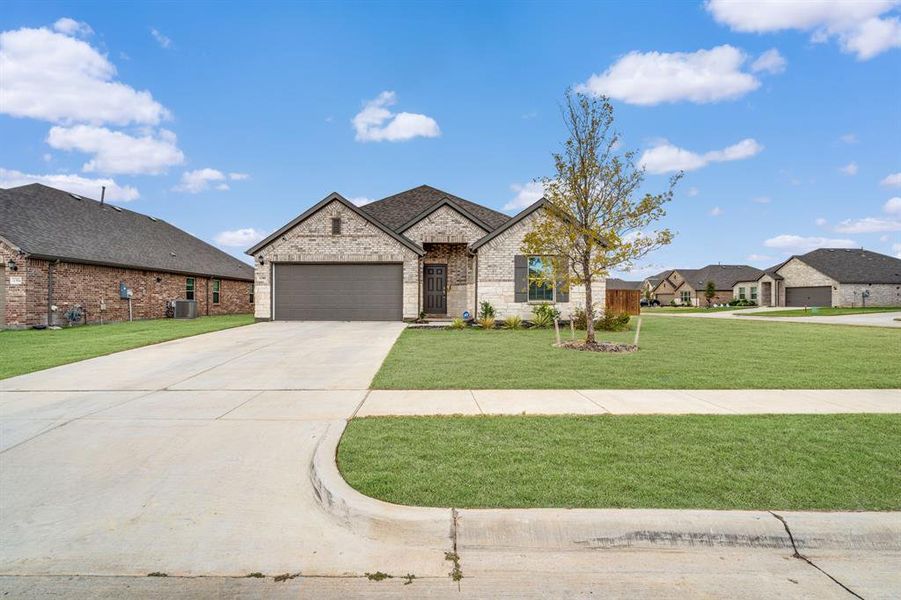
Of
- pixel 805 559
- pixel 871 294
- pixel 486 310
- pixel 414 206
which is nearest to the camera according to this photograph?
pixel 805 559

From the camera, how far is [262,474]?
4.33m

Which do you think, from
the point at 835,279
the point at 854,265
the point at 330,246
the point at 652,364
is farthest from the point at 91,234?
the point at 854,265

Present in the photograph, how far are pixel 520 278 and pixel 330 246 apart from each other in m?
8.32

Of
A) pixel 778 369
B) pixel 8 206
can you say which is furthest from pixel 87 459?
pixel 8 206

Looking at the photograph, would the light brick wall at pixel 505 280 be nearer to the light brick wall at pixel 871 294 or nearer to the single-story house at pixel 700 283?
the light brick wall at pixel 871 294

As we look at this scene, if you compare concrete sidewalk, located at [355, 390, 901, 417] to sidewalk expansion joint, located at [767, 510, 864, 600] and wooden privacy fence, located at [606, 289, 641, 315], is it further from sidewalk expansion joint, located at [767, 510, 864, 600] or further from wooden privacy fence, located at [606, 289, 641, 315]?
wooden privacy fence, located at [606, 289, 641, 315]

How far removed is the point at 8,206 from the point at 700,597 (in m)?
27.2

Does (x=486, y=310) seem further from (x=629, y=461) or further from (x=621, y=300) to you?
(x=629, y=461)

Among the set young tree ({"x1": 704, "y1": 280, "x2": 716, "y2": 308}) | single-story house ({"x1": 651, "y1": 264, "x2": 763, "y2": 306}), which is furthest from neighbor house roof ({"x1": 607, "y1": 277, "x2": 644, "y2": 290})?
young tree ({"x1": 704, "y1": 280, "x2": 716, "y2": 308})

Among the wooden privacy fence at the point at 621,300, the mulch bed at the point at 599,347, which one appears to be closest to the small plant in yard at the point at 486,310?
the mulch bed at the point at 599,347

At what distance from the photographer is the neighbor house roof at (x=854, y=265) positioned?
45250mm

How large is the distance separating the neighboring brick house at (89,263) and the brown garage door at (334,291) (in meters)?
8.09

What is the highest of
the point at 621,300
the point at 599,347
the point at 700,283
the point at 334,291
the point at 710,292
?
the point at 700,283

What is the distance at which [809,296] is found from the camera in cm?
4766
